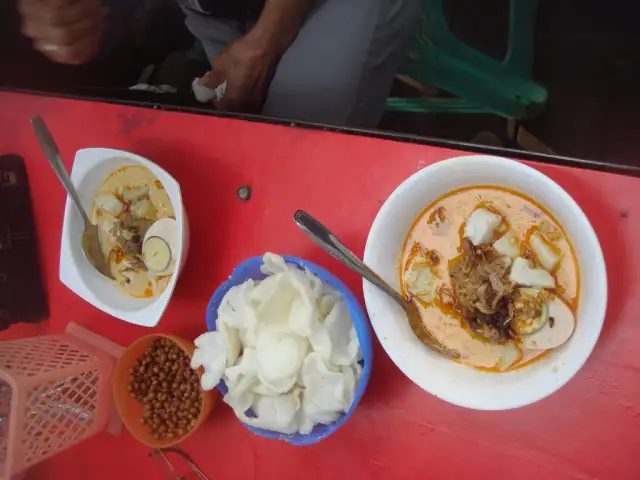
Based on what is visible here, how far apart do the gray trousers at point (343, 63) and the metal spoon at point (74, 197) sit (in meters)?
0.45

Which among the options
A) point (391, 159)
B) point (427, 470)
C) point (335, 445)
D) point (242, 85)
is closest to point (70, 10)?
point (242, 85)

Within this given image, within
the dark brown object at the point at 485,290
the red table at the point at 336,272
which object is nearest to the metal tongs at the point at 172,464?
the red table at the point at 336,272

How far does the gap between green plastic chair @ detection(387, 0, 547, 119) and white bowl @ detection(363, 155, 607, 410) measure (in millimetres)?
507

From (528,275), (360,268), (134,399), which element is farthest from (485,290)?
(134,399)

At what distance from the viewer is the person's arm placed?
4.06 feet

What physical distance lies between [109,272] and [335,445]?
56cm

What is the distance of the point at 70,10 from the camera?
1.28 meters

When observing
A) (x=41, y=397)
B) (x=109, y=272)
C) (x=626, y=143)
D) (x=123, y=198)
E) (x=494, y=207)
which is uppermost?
(x=626, y=143)

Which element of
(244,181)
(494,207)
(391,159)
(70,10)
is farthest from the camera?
(70,10)

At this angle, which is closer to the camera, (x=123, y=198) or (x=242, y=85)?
(x=123, y=198)

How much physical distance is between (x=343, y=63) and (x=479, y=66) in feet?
1.01

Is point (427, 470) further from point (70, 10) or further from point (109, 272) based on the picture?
point (70, 10)

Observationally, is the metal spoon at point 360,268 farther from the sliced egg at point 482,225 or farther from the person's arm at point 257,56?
the person's arm at point 257,56

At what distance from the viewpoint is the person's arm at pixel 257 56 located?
1238 millimetres
